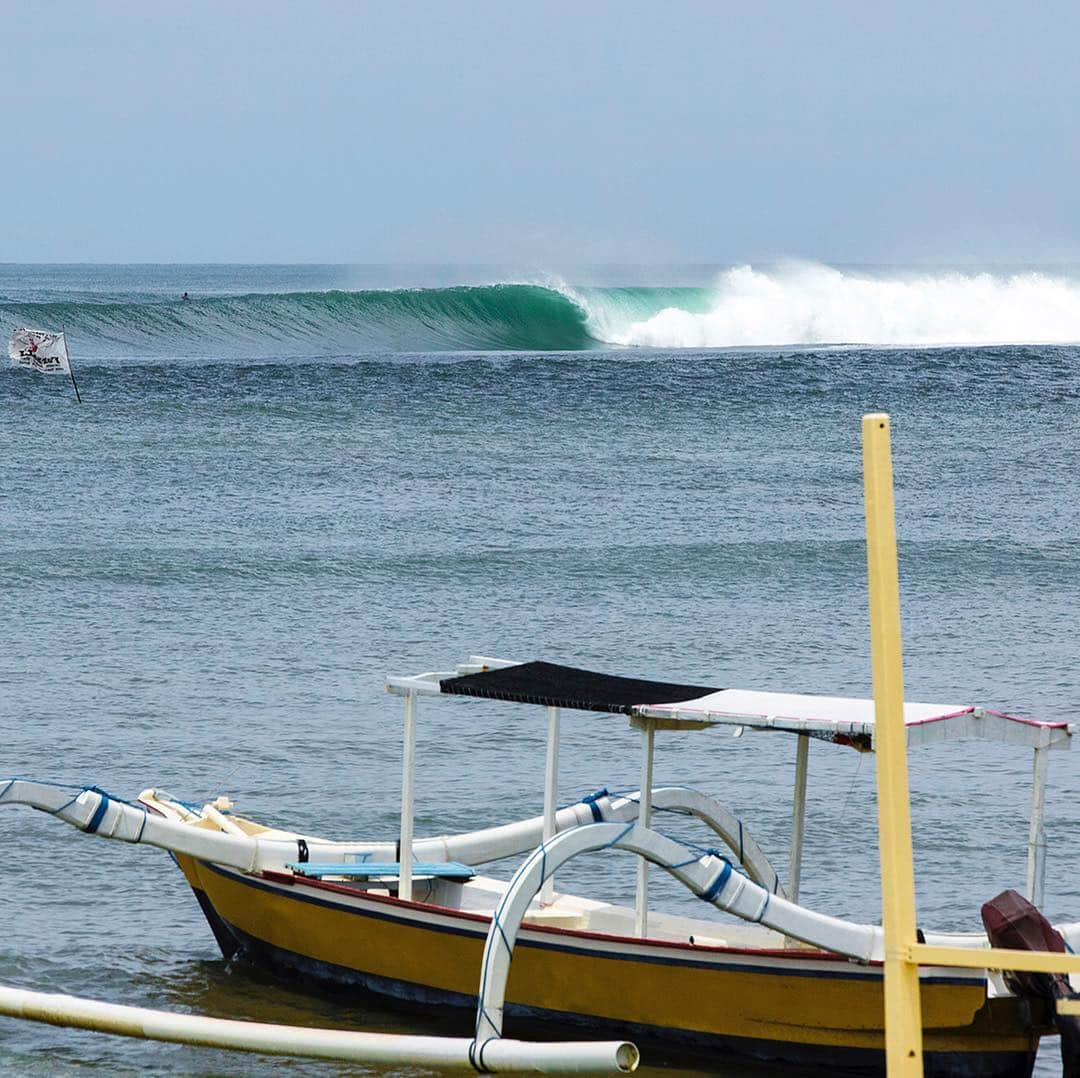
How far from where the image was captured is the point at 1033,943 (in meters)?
7.80

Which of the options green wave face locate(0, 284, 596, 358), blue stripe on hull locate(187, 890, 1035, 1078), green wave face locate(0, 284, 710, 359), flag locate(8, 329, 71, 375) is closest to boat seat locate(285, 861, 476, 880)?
blue stripe on hull locate(187, 890, 1035, 1078)

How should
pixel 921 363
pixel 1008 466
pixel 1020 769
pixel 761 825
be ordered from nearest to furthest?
pixel 761 825
pixel 1020 769
pixel 1008 466
pixel 921 363

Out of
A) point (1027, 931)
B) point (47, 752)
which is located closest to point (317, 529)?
point (47, 752)

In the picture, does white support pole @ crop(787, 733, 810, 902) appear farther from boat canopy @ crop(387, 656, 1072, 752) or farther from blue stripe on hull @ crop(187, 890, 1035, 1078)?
blue stripe on hull @ crop(187, 890, 1035, 1078)

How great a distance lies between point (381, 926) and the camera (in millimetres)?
9203

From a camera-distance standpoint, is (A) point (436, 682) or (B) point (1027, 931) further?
(A) point (436, 682)

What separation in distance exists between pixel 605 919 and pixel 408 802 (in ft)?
3.57

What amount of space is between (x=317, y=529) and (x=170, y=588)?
3.98 meters

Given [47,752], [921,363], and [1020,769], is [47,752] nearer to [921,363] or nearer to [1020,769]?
[1020,769]

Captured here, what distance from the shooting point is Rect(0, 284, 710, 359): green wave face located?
186 feet

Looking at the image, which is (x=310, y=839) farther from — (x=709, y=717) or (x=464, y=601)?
(x=464, y=601)

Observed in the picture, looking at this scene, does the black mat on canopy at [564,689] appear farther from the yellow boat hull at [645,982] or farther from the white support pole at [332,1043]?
the white support pole at [332,1043]

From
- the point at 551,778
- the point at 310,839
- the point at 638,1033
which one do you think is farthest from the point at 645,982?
the point at 310,839

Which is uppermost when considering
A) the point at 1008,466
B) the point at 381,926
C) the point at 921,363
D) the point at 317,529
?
the point at 921,363
